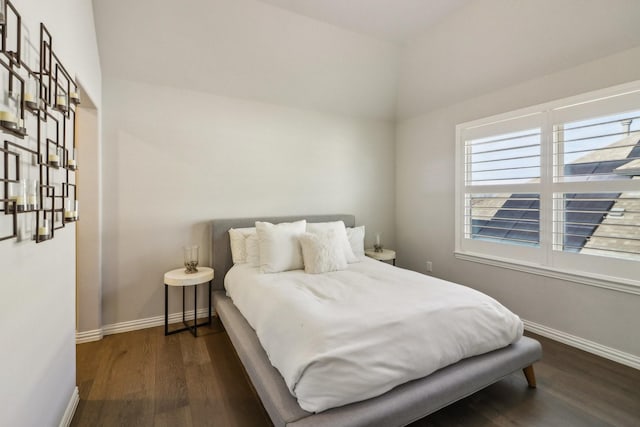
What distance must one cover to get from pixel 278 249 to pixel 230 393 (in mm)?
1172

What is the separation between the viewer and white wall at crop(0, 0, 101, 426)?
1030 mm

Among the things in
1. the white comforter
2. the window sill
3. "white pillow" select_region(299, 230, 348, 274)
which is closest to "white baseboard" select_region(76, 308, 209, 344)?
the white comforter

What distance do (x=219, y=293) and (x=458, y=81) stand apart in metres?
3.43

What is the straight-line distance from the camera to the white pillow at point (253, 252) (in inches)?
112

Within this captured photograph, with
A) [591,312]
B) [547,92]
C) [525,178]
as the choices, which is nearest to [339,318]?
[591,312]

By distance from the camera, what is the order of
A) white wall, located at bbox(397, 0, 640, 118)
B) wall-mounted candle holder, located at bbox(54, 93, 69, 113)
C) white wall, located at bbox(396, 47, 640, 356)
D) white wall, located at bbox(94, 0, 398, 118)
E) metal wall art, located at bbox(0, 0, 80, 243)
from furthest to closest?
white wall, located at bbox(94, 0, 398, 118) → white wall, located at bbox(396, 47, 640, 356) → white wall, located at bbox(397, 0, 640, 118) → wall-mounted candle holder, located at bbox(54, 93, 69, 113) → metal wall art, located at bbox(0, 0, 80, 243)

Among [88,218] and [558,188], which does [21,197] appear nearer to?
[88,218]

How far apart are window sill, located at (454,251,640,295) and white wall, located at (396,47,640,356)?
5 centimetres

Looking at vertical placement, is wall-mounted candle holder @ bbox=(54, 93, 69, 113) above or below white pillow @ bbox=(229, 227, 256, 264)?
above

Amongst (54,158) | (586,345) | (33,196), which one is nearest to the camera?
(33,196)

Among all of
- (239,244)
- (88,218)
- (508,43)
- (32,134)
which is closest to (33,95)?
(32,134)

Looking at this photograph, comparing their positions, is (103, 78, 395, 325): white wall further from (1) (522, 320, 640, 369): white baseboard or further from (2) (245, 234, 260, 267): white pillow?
(1) (522, 320, 640, 369): white baseboard

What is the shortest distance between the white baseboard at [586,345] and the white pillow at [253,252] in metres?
2.71

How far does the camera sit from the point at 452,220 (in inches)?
140
